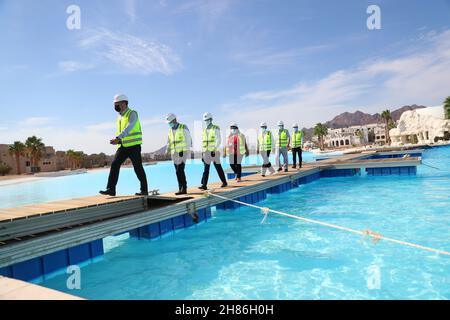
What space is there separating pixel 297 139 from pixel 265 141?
2576 millimetres

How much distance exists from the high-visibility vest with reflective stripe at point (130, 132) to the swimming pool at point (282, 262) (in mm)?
2330

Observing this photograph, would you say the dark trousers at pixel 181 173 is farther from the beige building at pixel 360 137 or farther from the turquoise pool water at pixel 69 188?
the beige building at pixel 360 137

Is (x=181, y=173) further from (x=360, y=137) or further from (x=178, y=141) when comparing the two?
(x=360, y=137)

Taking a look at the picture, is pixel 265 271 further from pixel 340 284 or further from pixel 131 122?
pixel 131 122

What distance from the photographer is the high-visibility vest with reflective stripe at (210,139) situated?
8.51 meters

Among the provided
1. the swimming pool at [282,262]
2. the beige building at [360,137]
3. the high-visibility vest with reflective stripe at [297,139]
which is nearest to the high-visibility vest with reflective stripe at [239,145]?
the swimming pool at [282,262]

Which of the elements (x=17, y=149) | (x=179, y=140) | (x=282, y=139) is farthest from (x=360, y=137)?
(x=179, y=140)

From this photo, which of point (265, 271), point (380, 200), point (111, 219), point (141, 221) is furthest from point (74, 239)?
point (380, 200)

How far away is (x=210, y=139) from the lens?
8.55 meters

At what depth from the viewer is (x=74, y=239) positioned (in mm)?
4773

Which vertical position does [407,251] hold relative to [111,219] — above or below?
below

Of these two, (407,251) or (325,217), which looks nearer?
(407,251)
